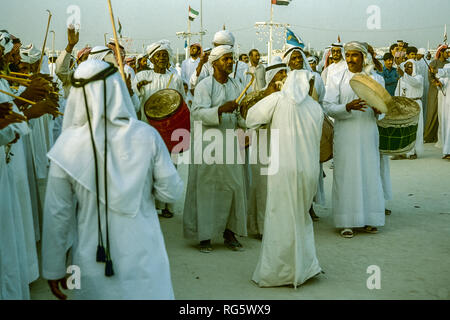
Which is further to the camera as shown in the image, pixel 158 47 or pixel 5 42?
pixel 158 47

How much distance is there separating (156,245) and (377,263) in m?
3.21

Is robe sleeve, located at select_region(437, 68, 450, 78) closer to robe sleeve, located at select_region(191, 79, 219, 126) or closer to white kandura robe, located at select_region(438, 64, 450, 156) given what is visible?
white kandura robe, located at select_region(438, 64, 450, 156)

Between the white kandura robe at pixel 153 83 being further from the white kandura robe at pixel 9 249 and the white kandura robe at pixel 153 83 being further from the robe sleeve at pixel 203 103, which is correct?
the white kandura robe at pixel 9 249

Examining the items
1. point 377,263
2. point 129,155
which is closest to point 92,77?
point 129,155

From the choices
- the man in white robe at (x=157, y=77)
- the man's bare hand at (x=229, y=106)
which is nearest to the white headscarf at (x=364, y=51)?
the man's bare hand at (x=229, y=106)

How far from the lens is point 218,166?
5906mm

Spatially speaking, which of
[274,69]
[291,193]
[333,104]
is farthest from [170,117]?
[333,104]

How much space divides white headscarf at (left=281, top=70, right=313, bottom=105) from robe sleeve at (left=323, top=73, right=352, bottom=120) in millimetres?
1736

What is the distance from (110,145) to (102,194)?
0.25m

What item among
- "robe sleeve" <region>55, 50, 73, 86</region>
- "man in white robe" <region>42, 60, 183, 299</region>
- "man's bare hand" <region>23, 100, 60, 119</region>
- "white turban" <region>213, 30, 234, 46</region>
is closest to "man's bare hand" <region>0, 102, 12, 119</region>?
"man in white robe" <region>42, 60, 183, 299</region>

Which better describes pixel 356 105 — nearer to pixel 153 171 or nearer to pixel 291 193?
pixel 291 193

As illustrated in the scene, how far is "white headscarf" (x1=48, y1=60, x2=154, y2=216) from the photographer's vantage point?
279cm

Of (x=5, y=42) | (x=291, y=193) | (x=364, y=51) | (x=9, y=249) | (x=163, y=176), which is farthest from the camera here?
(x=364, y=51)

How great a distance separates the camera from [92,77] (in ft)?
9.20
